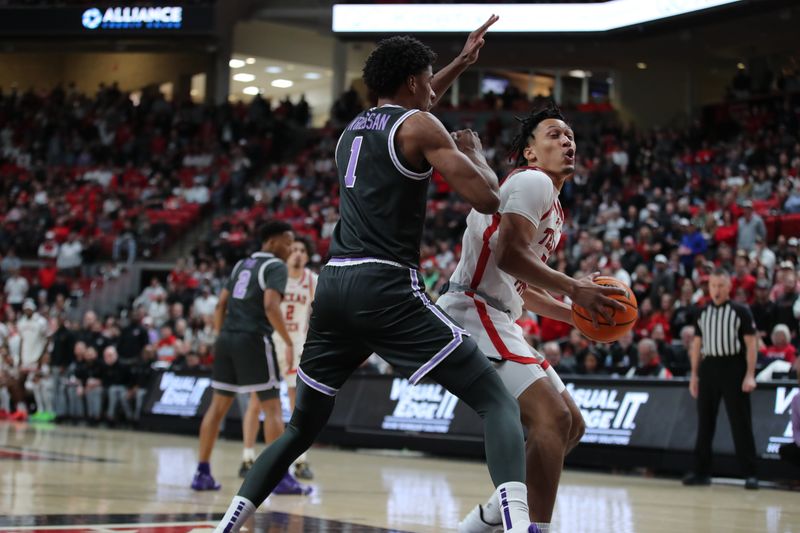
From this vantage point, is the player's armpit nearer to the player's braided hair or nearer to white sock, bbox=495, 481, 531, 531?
white sock, bbox=495, 481, 531, 531

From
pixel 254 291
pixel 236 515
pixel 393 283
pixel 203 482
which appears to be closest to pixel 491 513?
pixel 236 515

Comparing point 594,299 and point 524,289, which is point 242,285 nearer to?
point 524,289

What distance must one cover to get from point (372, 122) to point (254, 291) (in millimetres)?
5073

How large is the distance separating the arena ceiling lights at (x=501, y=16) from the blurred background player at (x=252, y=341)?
19.1 meters

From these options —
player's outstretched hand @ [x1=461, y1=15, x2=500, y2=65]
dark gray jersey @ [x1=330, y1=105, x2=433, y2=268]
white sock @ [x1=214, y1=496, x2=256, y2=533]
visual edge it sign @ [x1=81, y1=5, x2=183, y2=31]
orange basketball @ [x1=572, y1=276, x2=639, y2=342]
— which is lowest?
white sock @ [x1=214, y1=496, x2=256, y2=533]

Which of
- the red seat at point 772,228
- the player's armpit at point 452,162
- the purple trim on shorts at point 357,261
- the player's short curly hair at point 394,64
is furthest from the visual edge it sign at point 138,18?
the player's armpit at point 452,162

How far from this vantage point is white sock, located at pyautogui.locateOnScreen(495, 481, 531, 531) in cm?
450

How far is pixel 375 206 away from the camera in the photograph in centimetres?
492

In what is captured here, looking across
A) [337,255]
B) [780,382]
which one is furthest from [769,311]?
[337,255]

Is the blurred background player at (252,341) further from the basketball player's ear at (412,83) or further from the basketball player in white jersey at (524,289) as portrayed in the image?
the basketball player's ear at (412,83)

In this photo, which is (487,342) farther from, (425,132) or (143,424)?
(143,424)

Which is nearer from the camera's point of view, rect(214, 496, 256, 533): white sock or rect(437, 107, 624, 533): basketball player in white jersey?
rect(214, 496, 256, 533): white sock

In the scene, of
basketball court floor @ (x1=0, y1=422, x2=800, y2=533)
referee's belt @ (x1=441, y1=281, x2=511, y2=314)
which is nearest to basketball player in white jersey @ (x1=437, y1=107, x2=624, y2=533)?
referee's belt @ (x1=441, y1=281, x2=511, y2=314)

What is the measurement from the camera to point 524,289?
6.11 m
